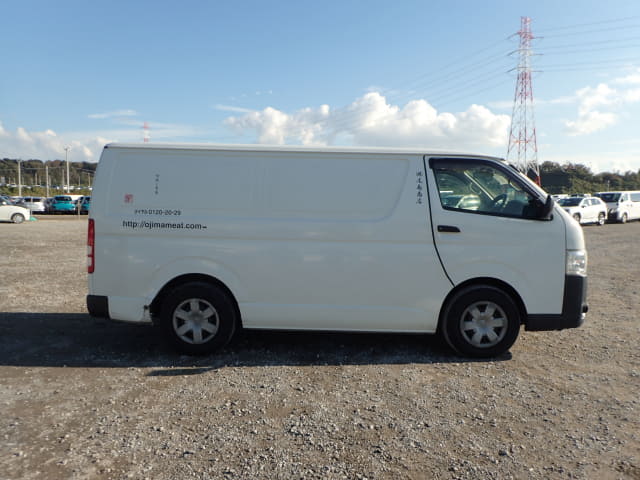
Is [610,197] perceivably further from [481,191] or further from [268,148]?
[268,148]

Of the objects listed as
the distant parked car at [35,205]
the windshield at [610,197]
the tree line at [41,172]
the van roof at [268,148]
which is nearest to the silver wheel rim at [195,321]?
the van roof at [268,148]

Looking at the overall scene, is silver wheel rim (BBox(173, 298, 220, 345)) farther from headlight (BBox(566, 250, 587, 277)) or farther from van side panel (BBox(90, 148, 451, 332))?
headlight (BBox(566, 250, 587, 277))

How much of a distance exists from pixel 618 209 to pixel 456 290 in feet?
98.7

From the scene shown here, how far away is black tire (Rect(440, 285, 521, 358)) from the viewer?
4.86 meters

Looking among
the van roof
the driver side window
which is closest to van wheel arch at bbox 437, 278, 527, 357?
the driver side window

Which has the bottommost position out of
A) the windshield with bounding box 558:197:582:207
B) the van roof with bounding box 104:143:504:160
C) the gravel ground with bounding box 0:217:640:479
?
the gravel ground with bounding box 0:217:640:479

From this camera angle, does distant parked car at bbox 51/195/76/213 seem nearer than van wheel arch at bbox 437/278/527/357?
No

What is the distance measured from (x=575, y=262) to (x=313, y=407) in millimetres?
3108

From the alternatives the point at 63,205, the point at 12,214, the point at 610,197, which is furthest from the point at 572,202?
the point at 63,205

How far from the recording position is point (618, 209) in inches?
1149

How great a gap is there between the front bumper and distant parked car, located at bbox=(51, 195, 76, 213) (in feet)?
145

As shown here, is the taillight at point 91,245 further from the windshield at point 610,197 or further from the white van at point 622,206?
the windshield at point 610,197

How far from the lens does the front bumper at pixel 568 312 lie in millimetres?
4797

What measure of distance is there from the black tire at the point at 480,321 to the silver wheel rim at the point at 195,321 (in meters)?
2.51
